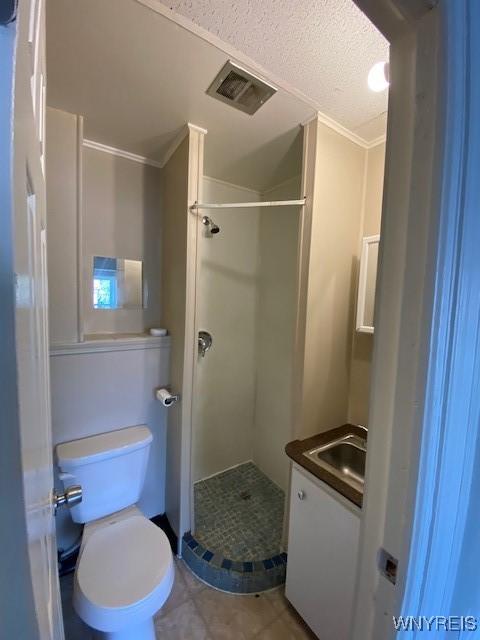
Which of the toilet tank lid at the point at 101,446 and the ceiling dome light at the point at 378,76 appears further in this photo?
the toilet tank lid at the point at 101,446

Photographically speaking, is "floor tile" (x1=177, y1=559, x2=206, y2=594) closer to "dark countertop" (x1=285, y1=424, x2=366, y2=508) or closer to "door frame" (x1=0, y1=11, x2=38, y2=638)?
"dark countertop" (x1=285, y1=424, x2=366, y2=508)

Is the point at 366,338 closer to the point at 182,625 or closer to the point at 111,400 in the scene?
the point at 111,400

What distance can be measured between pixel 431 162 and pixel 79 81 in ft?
4.64

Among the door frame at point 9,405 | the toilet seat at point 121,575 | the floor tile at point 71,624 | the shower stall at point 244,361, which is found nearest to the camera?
the door frame at point 9,405

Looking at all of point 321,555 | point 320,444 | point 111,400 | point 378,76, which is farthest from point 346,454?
point 378,76

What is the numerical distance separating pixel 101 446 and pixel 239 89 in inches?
72.8

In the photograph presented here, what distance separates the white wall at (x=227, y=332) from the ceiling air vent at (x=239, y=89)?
0.77 meters

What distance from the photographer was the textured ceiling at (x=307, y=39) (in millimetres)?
816

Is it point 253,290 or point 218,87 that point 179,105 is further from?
point 253,290

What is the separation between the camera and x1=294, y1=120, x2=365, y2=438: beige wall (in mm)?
1318

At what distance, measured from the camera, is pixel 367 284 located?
4.58 feet

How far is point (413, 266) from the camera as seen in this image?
439 mm

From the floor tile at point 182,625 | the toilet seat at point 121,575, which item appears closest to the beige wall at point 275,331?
the floor tile at point 182,625

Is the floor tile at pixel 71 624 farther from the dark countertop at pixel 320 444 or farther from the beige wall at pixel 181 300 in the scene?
the dark countertop at pixel 320 444
